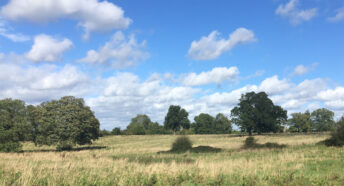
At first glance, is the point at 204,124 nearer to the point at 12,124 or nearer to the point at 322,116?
the point at 322,116

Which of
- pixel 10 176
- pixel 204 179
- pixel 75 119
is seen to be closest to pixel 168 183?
pixel 204 179

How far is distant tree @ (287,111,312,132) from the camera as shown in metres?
132

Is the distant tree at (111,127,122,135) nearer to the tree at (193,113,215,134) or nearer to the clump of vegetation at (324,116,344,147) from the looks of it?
the tree at (193,113,215,134)

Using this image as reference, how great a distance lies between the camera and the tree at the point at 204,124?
463 feet

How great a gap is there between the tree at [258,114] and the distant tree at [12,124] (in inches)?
2078

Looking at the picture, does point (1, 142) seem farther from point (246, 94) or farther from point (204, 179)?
point (246, 94)

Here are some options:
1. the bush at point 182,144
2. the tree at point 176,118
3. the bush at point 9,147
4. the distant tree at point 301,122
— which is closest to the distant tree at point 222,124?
the distant tree at point 301,122

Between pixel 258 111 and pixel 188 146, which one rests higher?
pixel 258 111

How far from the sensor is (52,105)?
135 ft

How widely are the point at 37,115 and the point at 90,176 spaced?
3402 centimetres

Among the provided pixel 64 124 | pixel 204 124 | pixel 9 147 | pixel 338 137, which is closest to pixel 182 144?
pixel 64 124

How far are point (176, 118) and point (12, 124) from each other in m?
78.5

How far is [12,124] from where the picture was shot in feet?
122

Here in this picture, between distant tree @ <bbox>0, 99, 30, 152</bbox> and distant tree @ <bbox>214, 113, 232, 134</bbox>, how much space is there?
11775 centimetres
